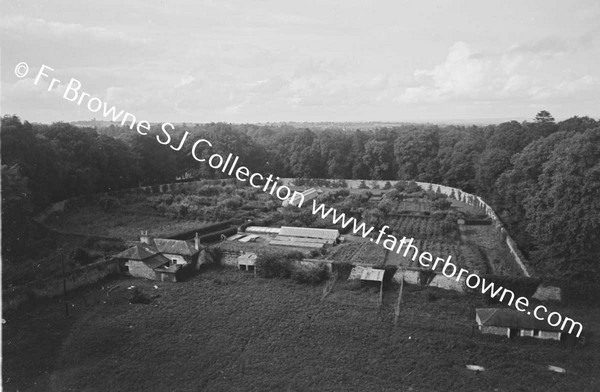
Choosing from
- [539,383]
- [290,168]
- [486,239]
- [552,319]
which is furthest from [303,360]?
[290,168]

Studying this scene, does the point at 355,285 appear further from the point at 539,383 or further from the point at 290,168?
the point at 290,168

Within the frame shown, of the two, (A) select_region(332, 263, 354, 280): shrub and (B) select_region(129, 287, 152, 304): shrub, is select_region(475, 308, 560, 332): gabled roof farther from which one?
(B) select_region(129, 287, 152, 304): shrub

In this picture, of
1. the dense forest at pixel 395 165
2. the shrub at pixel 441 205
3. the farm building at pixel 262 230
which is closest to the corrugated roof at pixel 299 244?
the farm building at pixel 262 230

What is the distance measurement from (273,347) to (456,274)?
839cm

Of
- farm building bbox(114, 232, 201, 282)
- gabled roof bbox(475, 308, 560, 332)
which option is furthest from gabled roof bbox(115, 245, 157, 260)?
gabled roof bbox(475, 308, 560, 332)

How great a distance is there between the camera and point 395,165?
46.9 m

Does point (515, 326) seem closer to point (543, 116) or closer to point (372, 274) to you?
point (372, 274)

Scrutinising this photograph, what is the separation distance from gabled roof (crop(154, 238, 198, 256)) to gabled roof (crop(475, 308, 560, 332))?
477 inches

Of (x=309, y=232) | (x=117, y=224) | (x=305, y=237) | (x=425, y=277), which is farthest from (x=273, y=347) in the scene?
(x=117, y=224)

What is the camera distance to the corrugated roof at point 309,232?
24156 millimetres

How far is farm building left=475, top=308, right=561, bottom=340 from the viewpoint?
13805mm

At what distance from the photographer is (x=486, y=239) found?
24.9 meters

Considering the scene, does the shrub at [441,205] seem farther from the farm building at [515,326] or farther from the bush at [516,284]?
the farm building at [515,326]

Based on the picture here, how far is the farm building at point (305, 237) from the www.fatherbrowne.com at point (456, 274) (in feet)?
8.45
